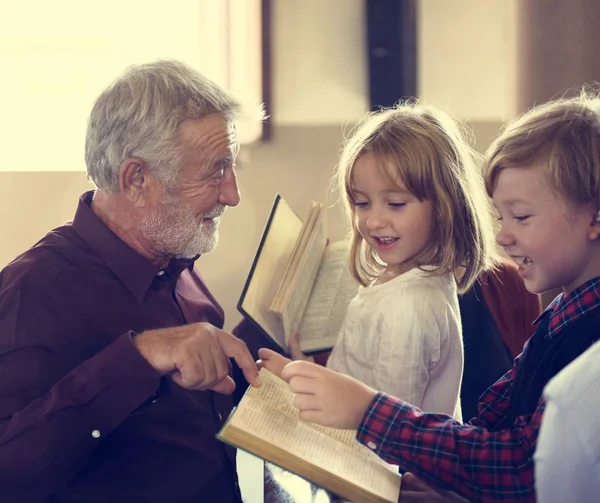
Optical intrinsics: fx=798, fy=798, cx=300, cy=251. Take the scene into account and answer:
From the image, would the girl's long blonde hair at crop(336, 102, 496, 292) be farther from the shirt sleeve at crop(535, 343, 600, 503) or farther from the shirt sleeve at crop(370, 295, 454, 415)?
the shirt sleeve at crop(535, 343, 600, 503)

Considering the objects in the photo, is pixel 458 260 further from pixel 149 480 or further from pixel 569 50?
pixel 569 50

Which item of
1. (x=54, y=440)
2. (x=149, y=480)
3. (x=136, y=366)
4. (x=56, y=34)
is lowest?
(x=149, y=480)

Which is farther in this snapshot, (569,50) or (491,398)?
(569,50)

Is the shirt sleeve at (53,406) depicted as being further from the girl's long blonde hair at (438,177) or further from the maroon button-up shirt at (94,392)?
the girl's long blonde hair at (438,177)

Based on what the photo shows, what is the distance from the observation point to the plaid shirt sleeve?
3.45ft

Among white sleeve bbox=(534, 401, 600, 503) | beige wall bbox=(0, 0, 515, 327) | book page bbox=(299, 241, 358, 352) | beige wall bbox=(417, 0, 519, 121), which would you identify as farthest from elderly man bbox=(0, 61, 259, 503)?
beige wall bbox=(417, 0, 519, 121)

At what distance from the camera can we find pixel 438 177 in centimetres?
154

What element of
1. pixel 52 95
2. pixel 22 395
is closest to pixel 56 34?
pixel 52 95

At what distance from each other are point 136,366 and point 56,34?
149cm

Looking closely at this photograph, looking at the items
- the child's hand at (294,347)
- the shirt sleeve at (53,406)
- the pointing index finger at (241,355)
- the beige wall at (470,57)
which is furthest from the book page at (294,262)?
the beige wall at (470,57)

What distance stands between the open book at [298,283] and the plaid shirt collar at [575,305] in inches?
21.2

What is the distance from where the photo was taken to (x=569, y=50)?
271cm

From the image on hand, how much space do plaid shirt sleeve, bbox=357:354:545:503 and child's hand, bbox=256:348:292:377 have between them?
0.25 metres

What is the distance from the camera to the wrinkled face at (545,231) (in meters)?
1.15
